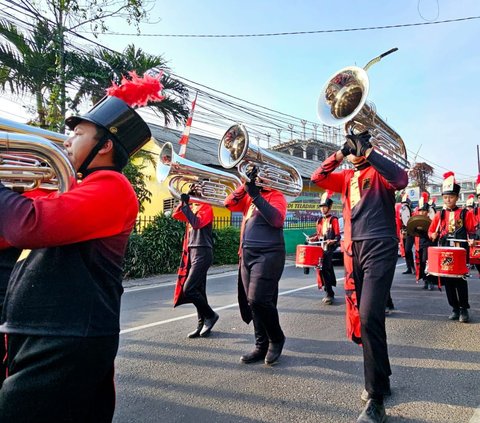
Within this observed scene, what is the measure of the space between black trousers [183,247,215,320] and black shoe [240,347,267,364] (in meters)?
1.04

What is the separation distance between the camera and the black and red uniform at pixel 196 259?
4.87m

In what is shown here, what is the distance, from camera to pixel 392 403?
2.98 meters

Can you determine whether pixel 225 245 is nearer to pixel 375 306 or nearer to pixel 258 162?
pixel 258 162

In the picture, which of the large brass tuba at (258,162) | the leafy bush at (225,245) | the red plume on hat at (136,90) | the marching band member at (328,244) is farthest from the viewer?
the leafy bush at (225,245)

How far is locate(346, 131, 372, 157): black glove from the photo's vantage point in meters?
2.93

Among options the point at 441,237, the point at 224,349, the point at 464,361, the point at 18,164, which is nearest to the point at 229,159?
the point at 224,349

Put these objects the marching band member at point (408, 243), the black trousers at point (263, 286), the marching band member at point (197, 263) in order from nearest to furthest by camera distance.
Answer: the black trousers at point (263, 286)
the marching band member at point (197, 263)
the marching band member at point (408, 243)

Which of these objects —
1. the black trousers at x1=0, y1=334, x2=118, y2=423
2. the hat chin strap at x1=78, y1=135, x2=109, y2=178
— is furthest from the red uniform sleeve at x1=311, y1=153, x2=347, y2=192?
the black trousers at x1=0, y1=334, x2=118, y2=423

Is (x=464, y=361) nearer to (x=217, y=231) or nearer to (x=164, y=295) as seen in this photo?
(x=164, y=295)

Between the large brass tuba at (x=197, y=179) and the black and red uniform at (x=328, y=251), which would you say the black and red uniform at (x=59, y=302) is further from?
the black and red uniform at (x=328, y=251)

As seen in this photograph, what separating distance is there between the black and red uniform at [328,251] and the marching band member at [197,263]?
2.62 m

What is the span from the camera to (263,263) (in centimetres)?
387

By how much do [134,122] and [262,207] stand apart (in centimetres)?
214

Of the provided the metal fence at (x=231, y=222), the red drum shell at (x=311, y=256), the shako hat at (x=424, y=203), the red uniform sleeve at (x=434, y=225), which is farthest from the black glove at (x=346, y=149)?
the metal fence at (x=231, y=222)
